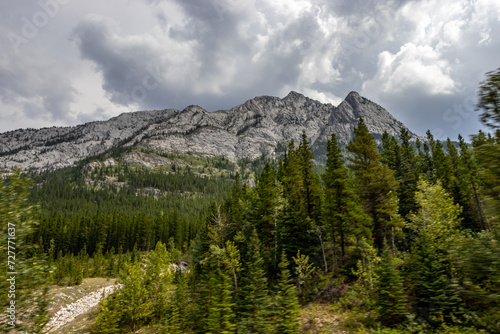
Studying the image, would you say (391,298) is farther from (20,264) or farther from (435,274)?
(20,264)

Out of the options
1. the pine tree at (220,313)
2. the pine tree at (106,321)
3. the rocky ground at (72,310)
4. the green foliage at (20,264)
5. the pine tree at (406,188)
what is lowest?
the rocky ground at (72,310)

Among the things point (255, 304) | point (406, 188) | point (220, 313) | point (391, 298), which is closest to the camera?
point (391, 298)

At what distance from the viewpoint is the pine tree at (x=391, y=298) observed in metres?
16.1

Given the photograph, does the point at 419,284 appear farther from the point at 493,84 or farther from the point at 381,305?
the point at 493,84

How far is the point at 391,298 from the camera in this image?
1656 cm

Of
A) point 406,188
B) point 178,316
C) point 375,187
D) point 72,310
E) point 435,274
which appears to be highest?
point 406,188

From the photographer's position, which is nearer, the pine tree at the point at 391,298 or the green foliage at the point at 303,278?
the pine tree at the point at 391,298

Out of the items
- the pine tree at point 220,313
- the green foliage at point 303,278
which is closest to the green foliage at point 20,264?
the pine tree at point 220,313

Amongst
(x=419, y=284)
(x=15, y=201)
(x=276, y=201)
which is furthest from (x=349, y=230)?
(x=15, y=201)

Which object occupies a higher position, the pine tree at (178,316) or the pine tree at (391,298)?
the pine tree at (391,298)

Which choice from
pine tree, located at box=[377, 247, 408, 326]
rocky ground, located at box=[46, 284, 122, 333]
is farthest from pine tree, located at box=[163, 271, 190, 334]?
pine tree, located at box=[377, 247, 408, 326]

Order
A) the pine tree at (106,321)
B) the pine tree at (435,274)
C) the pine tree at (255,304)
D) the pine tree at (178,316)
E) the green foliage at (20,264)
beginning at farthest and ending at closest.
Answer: the pine tree at (106,321) → the pine tree at (178,316) → the pine tree at (255,304) → the pine tree at (435,274) → the green foliage at (20,264)

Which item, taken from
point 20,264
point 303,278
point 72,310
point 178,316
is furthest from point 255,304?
point 72,310

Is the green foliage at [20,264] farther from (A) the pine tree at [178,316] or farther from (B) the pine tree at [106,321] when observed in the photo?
(B) the pine tree at [106,321]
